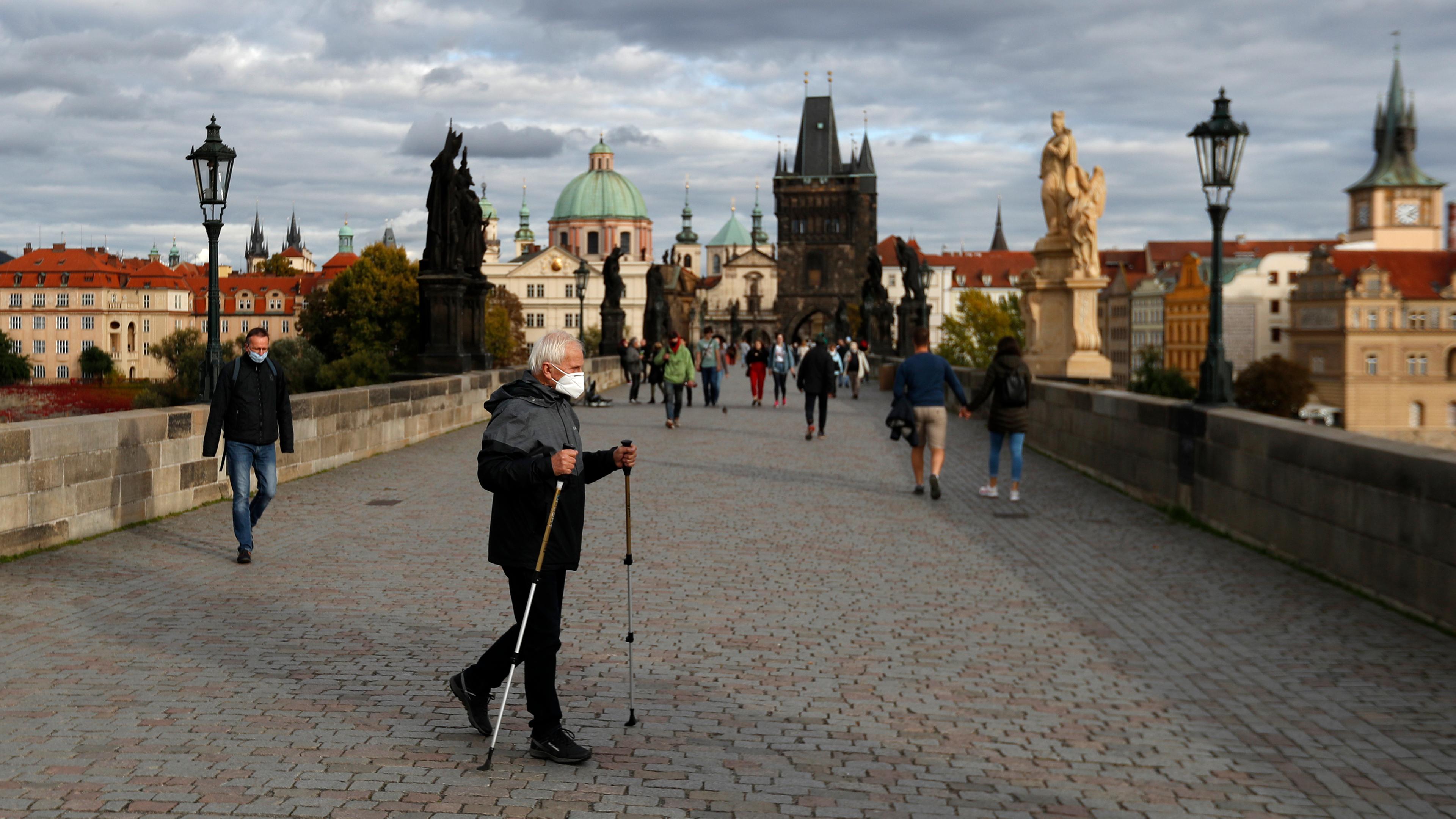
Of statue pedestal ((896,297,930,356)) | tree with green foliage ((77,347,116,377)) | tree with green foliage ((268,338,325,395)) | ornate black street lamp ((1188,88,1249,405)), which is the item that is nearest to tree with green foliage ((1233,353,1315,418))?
statue pedestal ((896,297,930,356))

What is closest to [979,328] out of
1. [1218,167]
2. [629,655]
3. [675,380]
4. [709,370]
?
[709,370]

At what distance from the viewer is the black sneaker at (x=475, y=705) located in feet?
17.2

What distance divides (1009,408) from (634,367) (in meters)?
18.9

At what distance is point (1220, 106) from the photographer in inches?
519

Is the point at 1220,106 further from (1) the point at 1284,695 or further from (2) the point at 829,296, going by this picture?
(2) the point at 829,296

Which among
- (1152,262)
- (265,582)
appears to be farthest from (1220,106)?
(1152,262)

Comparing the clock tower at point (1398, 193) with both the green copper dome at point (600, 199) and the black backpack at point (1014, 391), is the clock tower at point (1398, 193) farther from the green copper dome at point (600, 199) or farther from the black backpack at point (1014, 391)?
the black backpack at point (1014, 391)


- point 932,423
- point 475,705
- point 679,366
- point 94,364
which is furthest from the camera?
point 94,364

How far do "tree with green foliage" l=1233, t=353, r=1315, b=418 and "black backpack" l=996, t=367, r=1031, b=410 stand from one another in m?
84.5

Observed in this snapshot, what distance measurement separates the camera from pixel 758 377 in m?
30.7

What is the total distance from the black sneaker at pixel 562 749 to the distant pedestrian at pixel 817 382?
15.2 m

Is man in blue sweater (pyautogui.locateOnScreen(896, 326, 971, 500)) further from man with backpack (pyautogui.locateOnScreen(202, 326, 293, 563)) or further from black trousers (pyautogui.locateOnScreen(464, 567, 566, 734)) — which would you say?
black trousers (pyautogui.locateOnScreen(464, 567, 566, 734))

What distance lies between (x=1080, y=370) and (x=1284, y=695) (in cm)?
1481

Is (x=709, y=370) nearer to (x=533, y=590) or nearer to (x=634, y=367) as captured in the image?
(x=634, y=367)
